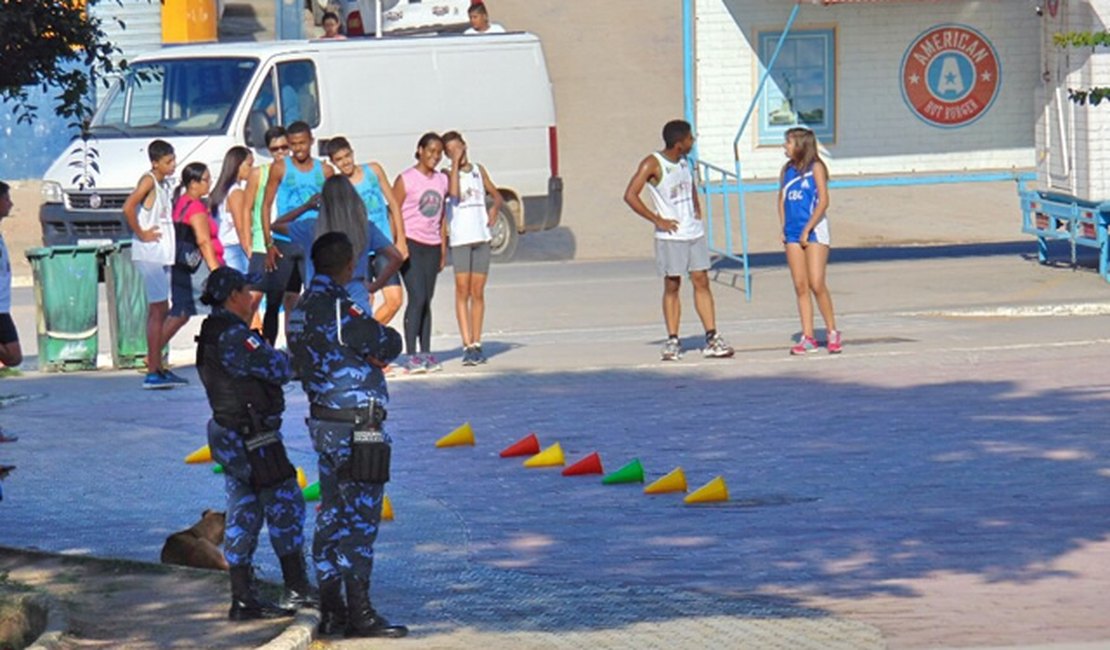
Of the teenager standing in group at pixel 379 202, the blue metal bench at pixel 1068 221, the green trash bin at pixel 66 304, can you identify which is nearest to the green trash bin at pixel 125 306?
the green trash bin at pixel 66 304

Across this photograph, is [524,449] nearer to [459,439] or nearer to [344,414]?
[459,439]

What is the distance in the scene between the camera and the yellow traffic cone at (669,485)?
1123cm

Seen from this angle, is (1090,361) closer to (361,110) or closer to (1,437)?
(1,437)

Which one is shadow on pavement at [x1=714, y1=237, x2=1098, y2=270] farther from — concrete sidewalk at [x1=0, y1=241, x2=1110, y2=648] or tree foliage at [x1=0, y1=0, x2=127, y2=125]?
tree foliage at [x1=0, y1=0, x2=127, y2=125]

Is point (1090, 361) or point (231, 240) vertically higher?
point (231, 240)

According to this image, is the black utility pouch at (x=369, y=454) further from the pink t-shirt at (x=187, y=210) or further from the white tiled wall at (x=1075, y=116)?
the white tiled wall at (x=1075, y=116)

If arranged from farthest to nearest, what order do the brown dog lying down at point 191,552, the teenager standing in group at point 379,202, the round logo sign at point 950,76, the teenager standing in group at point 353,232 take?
the round logo sign at point 950,76 < the teenager standing in group at point 379,202 < the teenager standing in group at point 353,232 < the brown dog lying down at point 191,552

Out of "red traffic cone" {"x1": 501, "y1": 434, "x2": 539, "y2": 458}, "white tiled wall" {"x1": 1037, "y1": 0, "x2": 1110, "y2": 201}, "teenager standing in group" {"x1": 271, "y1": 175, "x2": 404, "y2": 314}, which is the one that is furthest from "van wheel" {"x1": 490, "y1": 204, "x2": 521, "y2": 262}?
"red traffic cone" {"x1": 501, "y1": 434, "x2": 539, "y2": 458}

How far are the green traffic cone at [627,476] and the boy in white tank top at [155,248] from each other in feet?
16.5

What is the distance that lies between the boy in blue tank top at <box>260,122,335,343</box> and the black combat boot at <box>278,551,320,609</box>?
612cm

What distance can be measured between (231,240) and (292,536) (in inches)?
317

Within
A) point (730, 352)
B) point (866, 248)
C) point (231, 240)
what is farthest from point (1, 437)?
point (866, 248)

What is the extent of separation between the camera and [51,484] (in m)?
11.8

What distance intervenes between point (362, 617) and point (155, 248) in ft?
25.4
